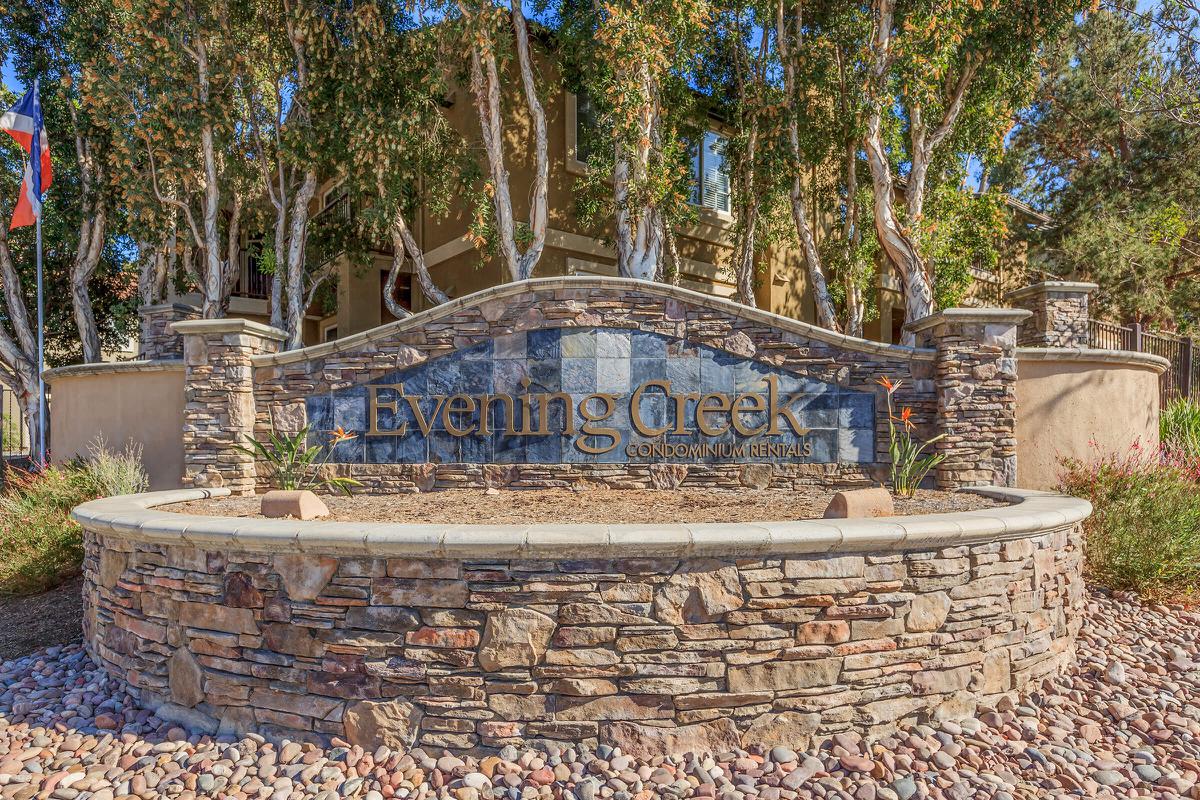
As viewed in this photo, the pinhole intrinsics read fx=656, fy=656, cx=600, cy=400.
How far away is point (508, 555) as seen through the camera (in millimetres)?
3594

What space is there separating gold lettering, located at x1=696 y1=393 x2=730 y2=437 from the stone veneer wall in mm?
392

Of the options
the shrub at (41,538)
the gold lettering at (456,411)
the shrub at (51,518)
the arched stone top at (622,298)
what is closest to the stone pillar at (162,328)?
the shrub at (51,518)

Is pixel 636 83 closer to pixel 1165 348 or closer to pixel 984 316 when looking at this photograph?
pixel 984 316

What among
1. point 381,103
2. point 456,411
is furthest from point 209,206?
point 456,411

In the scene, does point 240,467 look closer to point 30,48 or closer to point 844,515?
point 844,515

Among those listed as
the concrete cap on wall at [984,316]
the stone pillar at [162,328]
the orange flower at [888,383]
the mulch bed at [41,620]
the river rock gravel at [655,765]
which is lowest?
the river rock gravel at [655,765]

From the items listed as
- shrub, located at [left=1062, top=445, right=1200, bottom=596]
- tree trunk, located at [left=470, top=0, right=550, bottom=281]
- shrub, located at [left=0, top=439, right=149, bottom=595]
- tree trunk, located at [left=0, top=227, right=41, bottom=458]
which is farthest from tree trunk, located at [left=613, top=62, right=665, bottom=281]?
tree trunk, located at [left=0, top=227, right=41, bottom=458]

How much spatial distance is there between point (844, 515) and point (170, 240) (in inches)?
514

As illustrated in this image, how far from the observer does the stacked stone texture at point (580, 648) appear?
358 centimetres

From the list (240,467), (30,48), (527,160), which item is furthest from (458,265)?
→ (30,48)

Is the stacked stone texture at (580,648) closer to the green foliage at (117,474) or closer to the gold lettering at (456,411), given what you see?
the gold lettering at (456,411)

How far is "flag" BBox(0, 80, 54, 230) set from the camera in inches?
394

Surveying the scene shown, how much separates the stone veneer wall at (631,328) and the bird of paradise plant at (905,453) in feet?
0.38

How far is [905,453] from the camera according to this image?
6.98 metres
